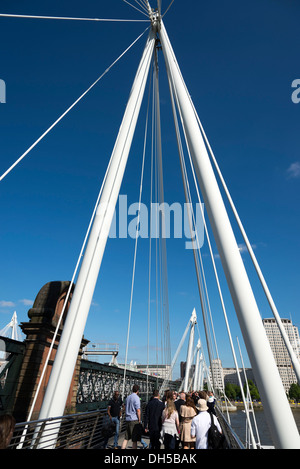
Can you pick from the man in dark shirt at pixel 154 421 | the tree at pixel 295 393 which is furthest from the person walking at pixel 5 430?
the tree at pixel 295 393

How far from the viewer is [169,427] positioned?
203 inches

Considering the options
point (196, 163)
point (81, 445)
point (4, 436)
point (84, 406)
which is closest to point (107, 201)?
point (196, 163)

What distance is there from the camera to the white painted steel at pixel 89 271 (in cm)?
467

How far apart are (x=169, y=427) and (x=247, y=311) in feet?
11.0

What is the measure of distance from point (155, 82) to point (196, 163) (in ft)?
24.6

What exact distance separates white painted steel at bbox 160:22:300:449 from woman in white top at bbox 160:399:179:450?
2856mm

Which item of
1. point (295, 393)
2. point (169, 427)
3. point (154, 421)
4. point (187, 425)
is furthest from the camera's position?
point (295, 393)

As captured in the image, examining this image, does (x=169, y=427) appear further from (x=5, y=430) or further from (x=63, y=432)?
(x=5, y=430)

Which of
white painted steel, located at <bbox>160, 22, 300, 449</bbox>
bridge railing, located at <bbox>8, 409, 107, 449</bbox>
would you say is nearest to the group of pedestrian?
bridge railing, located at <bbox>8, 409, 107, 449</bbox>

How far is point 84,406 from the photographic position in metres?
15.0

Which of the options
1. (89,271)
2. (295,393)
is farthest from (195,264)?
(295,393)

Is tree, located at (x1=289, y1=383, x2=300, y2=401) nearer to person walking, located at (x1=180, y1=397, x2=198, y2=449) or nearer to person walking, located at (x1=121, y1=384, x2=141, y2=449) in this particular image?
person walking, located at (x1=121, y1=384, x2=141, y2=449)

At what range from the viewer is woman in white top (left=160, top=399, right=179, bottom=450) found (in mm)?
5074
